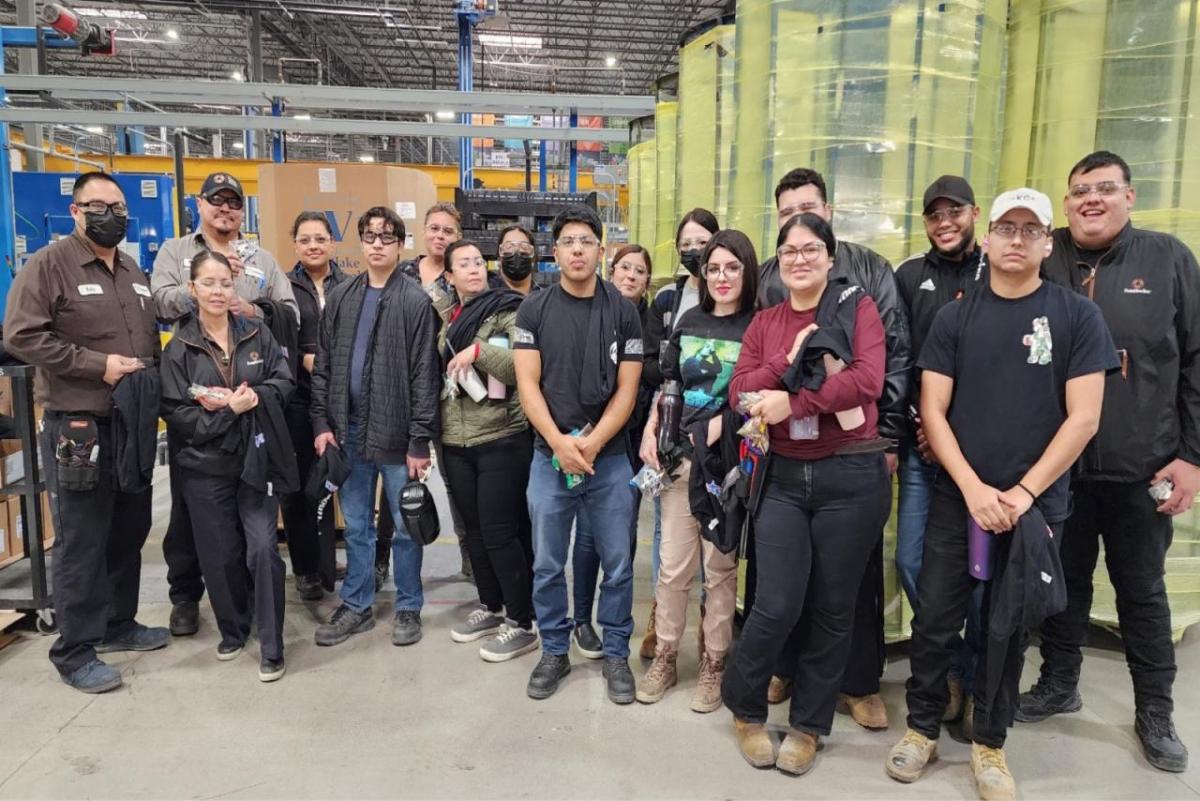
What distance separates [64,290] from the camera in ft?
8.43

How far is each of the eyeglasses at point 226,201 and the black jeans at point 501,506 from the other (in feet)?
4.40

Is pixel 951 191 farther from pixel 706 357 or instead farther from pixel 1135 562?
pixel 1135 562

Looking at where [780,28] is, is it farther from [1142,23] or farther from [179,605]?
[179,605]

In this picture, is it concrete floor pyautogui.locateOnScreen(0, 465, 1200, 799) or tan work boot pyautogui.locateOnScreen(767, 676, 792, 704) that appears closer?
concrete floor pyautogui.locateOnScreen(0, 465, 1200, 799)

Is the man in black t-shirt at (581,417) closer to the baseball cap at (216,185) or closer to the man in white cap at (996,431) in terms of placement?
the man in white cap at (996,431)

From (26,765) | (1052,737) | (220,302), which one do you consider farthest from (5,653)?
(1052,737)

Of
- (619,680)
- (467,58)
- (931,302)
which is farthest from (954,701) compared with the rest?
(467,58)

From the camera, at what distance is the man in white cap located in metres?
1.95

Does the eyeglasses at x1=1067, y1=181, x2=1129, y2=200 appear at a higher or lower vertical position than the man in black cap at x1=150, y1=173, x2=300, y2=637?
higher

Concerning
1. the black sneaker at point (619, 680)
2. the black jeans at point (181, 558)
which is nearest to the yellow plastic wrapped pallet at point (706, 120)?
the black sneaker at point (619, 680)

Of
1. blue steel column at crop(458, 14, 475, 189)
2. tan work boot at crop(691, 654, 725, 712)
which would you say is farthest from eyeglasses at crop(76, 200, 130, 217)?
blue steel column at crop(458, 14, 475, 189)

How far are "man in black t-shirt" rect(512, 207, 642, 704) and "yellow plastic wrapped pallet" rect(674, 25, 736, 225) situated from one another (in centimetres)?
96

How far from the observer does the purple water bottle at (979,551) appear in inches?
80.3

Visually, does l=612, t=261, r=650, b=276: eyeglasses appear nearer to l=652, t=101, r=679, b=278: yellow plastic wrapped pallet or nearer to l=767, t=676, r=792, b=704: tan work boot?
l=652, t=101, r=679, b=278: yellow plastic wrapped pallet
